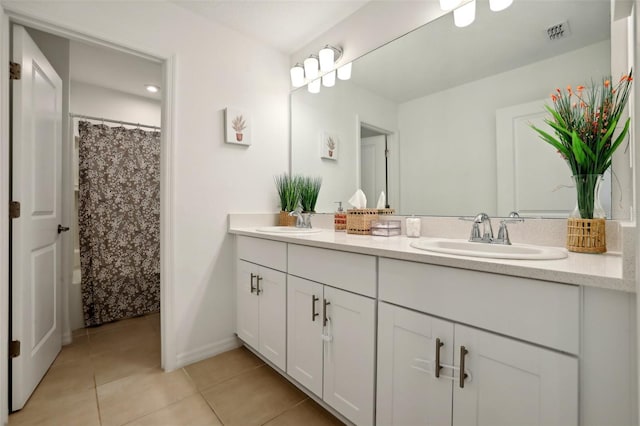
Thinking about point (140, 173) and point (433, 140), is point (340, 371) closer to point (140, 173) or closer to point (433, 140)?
point (433, 140)

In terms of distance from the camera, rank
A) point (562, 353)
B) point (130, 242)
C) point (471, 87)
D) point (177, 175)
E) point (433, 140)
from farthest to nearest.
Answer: point (130, 242) → point (177, 175) → point (433, 140) → point (471, 87) → point (562, 353)

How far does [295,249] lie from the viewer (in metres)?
1.48

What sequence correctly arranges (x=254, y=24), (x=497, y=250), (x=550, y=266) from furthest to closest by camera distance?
1. (x=254, y=24)
2. (x=497, y=250)
3. (x=550, y=266)

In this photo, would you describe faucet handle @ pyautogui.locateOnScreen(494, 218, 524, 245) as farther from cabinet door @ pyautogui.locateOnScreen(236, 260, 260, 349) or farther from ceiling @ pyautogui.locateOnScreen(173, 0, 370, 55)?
ceiling @ pyautogui.locateOnScreen(173, 0, 370, 55)

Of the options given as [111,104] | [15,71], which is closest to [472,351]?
[15,71]

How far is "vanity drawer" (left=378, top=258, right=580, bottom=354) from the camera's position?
27.9 inches

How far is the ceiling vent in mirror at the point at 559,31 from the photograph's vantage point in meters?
1.16

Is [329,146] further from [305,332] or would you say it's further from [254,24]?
[305,332]

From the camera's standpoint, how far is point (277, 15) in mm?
1955

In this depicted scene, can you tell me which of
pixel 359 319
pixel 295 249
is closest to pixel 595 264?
pixel 359 319

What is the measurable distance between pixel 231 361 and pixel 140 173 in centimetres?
187

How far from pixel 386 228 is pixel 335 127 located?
3.11ft

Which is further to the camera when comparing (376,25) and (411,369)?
(376,25)

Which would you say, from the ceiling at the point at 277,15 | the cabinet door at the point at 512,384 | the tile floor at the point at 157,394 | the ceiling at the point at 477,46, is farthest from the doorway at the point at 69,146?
the cabinet door at the point at 512,384
